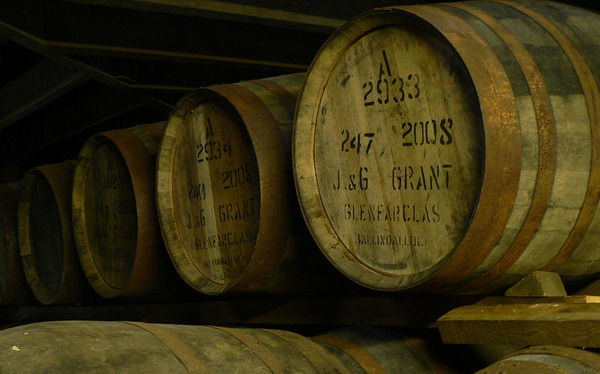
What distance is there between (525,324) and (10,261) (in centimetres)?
371

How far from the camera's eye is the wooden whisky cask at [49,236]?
4.14m

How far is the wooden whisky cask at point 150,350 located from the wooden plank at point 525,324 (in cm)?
36

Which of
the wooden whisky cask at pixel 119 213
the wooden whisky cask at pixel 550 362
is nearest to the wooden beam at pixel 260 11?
the wooden whisky cask at pixel 119 213

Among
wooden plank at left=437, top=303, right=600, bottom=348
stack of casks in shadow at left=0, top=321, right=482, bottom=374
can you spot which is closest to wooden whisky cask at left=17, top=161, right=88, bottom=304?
stack of casks in shadow at left=0, top=321, right=482, bottom=374

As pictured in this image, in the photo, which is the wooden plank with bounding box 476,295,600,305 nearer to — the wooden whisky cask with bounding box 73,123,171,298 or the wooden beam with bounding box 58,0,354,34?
the wooden whisky cask with bounding box 73,123,171,298

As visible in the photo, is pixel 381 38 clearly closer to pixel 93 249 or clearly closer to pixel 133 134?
pixel 133 134

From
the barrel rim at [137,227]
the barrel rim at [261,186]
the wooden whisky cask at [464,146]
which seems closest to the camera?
the wooden whisky cask at [464,146]

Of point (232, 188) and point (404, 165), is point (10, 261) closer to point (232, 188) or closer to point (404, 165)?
point (232, 188)

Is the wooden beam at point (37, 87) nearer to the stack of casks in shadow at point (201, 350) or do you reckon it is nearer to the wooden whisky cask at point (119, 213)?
the wooden whisky cask at point (119, 213)

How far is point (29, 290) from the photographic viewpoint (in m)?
4.99

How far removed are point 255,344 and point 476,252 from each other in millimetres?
661

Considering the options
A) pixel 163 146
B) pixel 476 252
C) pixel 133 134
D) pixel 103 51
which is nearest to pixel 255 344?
pixel 476 252

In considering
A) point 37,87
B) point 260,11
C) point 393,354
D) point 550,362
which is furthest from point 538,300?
point 37,87

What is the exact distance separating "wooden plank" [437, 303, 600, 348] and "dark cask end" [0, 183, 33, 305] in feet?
11.2
